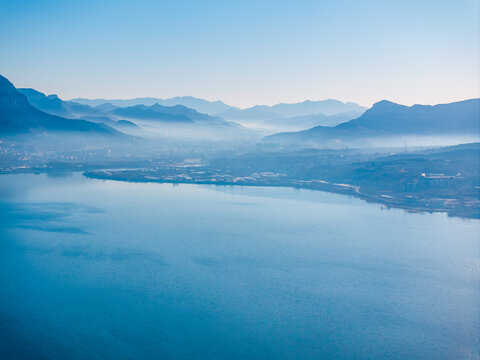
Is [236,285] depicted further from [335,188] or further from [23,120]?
[23,120]

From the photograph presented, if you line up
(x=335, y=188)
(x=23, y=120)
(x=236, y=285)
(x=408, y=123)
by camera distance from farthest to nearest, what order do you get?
(x=408, y=123) < (x=23, y=120) < (x=335, y=188) < (x=236, y=285)

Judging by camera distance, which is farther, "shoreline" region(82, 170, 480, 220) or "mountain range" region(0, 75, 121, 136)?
"mountain range" region(0, 75, 121, 136)

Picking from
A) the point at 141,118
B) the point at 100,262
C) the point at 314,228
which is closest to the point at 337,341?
the point at 100,262

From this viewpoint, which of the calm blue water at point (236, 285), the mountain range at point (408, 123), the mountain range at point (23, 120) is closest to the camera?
the calm blue water at point (236, 285)

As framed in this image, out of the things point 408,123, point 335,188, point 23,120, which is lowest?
point 335,188

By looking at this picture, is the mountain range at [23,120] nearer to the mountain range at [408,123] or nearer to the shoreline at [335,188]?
the shoreline at [335,188]

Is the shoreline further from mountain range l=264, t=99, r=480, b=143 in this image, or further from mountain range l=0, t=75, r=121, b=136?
mountain range l=264, t=99, r=480, b=143

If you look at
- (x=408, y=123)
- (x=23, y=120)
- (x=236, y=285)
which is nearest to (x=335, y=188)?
(x=236, y=285)

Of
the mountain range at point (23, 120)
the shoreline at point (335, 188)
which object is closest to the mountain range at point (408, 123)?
the shoreline at point (335, 188)

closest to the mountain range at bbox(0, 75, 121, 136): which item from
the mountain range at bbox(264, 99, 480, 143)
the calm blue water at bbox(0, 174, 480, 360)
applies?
the mountain range at bbox(264, 99, 480, 143)
